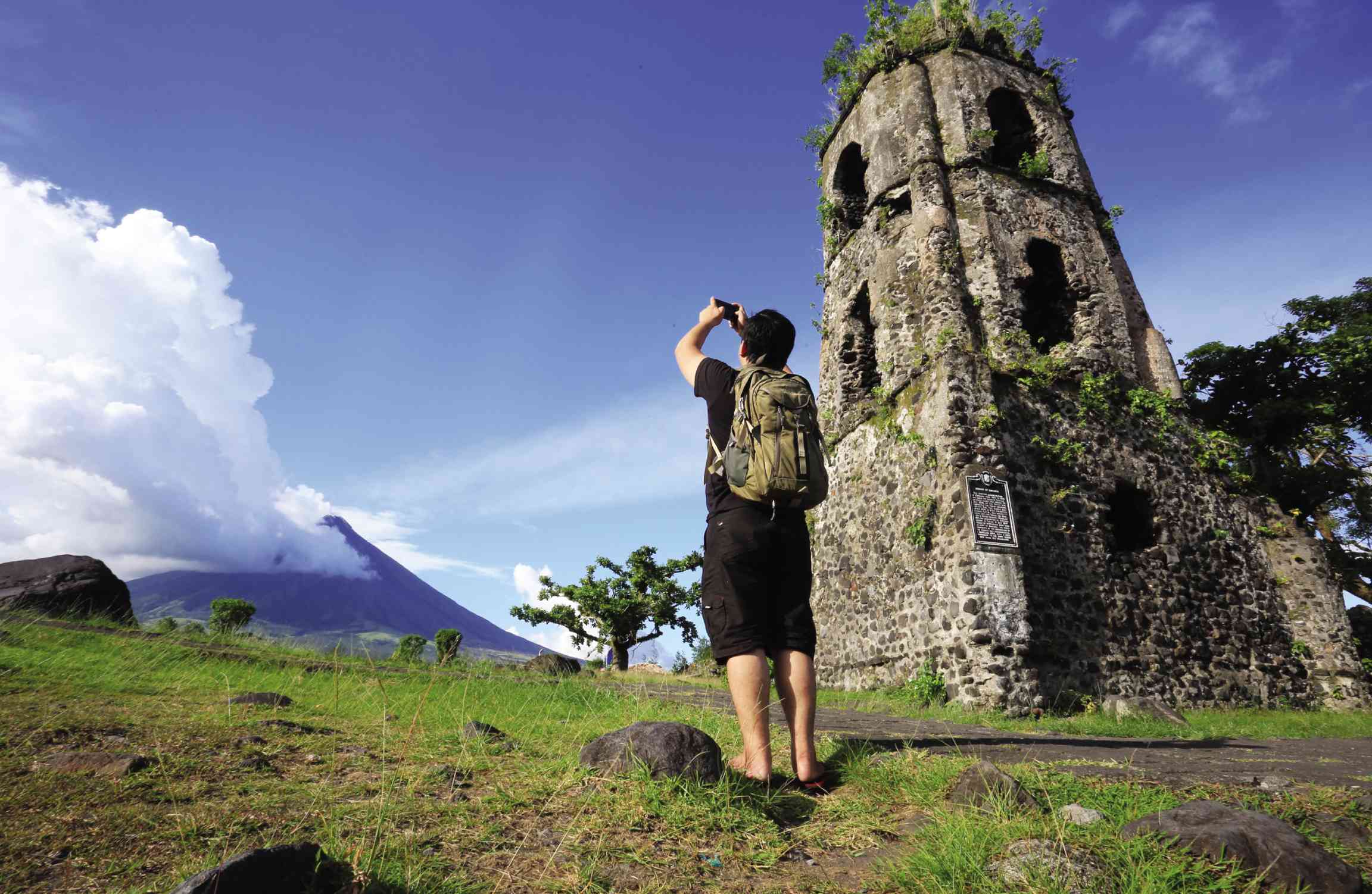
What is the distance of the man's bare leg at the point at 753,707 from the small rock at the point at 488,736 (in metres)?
1.14

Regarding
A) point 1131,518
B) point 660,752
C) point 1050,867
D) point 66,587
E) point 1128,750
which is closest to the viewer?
point 1050,867

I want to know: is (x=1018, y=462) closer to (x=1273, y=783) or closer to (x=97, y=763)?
(x=1273, y=783)

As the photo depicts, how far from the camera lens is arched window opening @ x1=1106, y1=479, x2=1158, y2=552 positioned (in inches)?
336

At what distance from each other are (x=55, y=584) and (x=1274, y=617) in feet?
60.8

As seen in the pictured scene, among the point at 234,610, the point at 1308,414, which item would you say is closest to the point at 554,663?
the point at 234,610

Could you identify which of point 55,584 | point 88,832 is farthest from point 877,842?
point 55,584

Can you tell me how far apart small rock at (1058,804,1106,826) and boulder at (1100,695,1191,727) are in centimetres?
524

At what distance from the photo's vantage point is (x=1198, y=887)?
152cm

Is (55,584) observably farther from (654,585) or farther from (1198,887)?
(654,585)

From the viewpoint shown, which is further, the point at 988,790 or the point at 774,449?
the point at 774,449

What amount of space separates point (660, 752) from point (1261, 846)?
1.76m

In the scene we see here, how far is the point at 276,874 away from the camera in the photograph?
1294mm

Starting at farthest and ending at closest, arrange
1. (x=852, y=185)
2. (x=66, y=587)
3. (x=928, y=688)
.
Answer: (x=852, y=185) → (x=66, y=587) → (x=928, y=688)

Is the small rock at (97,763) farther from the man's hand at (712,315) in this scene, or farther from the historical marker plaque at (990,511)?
the historical marker plaque at (990,511)
